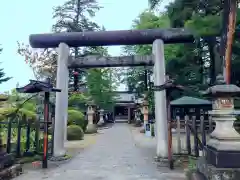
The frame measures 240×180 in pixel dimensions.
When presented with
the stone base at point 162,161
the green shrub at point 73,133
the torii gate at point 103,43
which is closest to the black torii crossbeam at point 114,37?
the torii gate at point 103,43

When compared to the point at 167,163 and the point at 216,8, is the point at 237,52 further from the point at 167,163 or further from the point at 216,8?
the point at 167,163

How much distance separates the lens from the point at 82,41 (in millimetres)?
10266

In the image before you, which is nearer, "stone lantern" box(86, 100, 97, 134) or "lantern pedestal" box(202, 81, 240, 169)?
"lantern pedestal" box(202, 81, 240, 169)

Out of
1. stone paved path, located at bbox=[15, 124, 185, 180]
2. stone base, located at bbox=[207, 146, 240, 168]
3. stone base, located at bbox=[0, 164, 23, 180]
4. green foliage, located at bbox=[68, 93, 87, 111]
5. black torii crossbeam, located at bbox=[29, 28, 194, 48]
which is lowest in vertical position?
stone paved path, located at bbox=[15, 124, 185, 180]

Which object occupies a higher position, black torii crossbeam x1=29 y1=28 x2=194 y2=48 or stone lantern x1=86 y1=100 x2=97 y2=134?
black torii crossbeam x1=29 y1=28 x2=194 y2=48

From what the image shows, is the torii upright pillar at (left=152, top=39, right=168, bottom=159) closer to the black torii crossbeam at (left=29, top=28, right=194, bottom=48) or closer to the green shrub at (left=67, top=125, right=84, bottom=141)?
the black torii crossbeam at (left=29, top=28, right=194, bottom=48)

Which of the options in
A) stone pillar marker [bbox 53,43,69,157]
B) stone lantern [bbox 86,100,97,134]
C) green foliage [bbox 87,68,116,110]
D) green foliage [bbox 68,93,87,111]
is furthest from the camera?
green foliage [bbox 87,68,116,110]

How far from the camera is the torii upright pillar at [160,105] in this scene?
9.27 meters

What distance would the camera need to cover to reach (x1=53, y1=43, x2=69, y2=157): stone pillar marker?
9.59 meters

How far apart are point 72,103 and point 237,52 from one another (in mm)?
16165

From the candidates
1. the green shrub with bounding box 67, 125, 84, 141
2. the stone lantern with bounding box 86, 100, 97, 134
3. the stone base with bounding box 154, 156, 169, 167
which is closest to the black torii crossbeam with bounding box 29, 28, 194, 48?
the stone base with bounding box 154, 156, 169, 167

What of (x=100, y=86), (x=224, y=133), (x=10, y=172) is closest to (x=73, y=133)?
(x=10, y=172)

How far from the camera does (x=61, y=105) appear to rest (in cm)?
995

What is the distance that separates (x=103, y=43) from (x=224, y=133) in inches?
260
